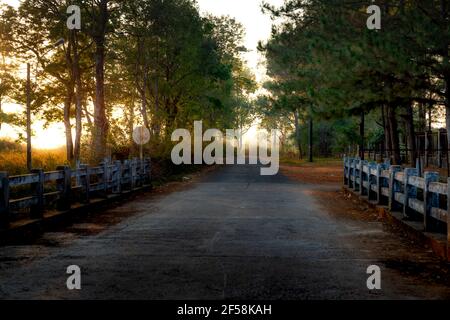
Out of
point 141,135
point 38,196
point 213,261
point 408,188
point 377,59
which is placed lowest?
point 213,261

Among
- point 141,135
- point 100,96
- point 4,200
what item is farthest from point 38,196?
point 141,135

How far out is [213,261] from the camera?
808 cm

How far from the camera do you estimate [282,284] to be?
666cm

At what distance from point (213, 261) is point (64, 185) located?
20.8 feet

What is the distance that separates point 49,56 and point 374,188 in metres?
39.1

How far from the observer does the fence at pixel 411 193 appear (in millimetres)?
9281

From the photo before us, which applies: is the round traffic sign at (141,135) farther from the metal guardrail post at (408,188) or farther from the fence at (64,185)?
the metal guardrail post at (408,188)

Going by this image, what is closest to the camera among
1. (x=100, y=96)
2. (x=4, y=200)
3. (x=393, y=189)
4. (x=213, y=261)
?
(x=213, y=261)

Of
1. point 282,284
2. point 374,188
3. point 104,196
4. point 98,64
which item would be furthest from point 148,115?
point 282,284

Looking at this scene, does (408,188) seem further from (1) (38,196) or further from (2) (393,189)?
(1) (38,196)

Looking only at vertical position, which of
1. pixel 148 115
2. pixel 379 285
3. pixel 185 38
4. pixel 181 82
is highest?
pixel 185 38

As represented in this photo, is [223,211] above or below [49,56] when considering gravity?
below

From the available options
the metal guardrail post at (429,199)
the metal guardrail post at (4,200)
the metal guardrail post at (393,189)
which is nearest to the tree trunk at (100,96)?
the metal guardrail post at (4,200)
